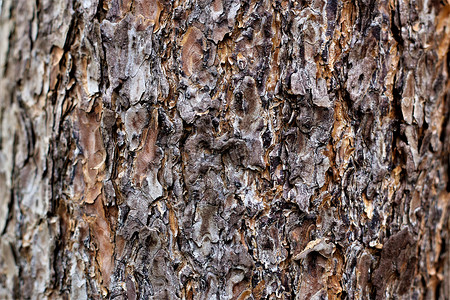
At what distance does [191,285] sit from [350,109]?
501mm

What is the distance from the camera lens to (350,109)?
755 millimetres

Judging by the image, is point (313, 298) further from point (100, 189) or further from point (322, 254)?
point (100, 189)

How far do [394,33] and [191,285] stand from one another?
26.8 inches

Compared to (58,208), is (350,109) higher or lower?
higher

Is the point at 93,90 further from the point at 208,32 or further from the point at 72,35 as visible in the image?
the point at 208,32

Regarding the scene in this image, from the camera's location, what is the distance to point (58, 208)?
791 mm

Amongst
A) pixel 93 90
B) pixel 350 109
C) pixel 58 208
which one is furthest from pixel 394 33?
pixel 58 208

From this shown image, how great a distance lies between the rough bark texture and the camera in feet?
2.42

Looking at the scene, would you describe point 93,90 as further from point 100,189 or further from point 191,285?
point 191,285

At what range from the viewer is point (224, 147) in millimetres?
742

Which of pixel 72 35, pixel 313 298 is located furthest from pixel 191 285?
pixel 72 35

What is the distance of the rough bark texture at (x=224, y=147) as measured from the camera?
0.74 metres

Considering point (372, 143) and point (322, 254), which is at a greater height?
point (372, 143)

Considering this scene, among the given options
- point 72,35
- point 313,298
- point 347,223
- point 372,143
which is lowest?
point 313,298
